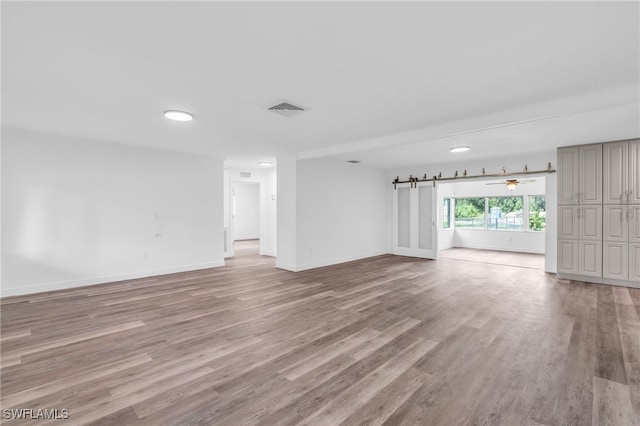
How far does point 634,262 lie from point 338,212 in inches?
213

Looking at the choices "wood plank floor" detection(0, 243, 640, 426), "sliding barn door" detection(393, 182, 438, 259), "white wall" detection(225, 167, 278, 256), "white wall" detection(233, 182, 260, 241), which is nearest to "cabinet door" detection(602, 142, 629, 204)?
"wood plank floor" detection(0, 243, 640, 426)

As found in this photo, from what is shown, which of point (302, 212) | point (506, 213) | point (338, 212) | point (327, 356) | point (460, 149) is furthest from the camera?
point (506, 213)

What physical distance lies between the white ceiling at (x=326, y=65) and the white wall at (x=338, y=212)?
245 cm

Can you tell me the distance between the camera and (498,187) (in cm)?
993

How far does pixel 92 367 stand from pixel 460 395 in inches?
114

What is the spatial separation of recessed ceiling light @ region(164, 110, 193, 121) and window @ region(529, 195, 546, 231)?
33.4 ft

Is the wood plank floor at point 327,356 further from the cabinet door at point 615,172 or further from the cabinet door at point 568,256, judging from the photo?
the cabinet door at point 615,172

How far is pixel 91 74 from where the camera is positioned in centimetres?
262

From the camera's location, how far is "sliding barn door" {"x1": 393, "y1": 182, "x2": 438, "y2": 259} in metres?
7.98

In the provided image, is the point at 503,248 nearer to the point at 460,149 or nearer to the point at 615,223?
the point at 615,223

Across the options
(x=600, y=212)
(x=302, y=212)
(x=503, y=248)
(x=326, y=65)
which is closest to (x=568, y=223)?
(x=600, y=212)

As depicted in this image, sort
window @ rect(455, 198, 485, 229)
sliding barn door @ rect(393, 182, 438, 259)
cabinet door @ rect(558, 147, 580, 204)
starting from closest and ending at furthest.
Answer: cabinet door @ rect(558, 147, 580, 204), sliding barn door @ rect(393, 182, 438, 259), window @ rect(455, 198, 485, 229)

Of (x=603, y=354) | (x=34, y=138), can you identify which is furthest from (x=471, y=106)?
(x=34, y=138)
